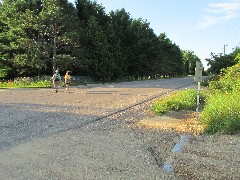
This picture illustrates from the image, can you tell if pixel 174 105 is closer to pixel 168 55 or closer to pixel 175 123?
pixel 175 123

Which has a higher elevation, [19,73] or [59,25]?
[59,25]

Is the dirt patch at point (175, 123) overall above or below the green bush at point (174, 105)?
below

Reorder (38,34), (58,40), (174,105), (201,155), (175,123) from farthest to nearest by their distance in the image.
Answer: (38,34) < (58,40) < (174,105) < (175,123) < (201,155)

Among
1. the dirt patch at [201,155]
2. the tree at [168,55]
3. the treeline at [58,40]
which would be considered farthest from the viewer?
the tree at [168,55]

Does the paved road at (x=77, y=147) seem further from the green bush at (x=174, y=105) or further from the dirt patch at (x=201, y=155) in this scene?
the green bush at (x=174, y=105)

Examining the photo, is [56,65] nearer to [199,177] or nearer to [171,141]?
[171,141]

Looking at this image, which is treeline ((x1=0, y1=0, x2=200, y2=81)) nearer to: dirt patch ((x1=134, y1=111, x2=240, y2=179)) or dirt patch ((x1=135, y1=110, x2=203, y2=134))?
dirt patch ((x1=135, y1=110, x2=203, y2=134))

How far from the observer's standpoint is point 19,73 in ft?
158

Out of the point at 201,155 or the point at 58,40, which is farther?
the point at 58,40

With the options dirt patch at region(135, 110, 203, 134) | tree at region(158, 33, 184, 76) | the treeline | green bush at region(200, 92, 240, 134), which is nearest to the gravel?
dirt patch at region(135, 110, 203, 134)

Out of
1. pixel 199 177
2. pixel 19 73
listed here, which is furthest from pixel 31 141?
pixel 19 73

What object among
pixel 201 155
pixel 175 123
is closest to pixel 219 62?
pixel 175 123

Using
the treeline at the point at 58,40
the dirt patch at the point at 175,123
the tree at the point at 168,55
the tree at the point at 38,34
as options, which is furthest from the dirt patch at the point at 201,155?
the tree at the point at 168,55

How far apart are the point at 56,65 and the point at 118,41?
1619 cm
